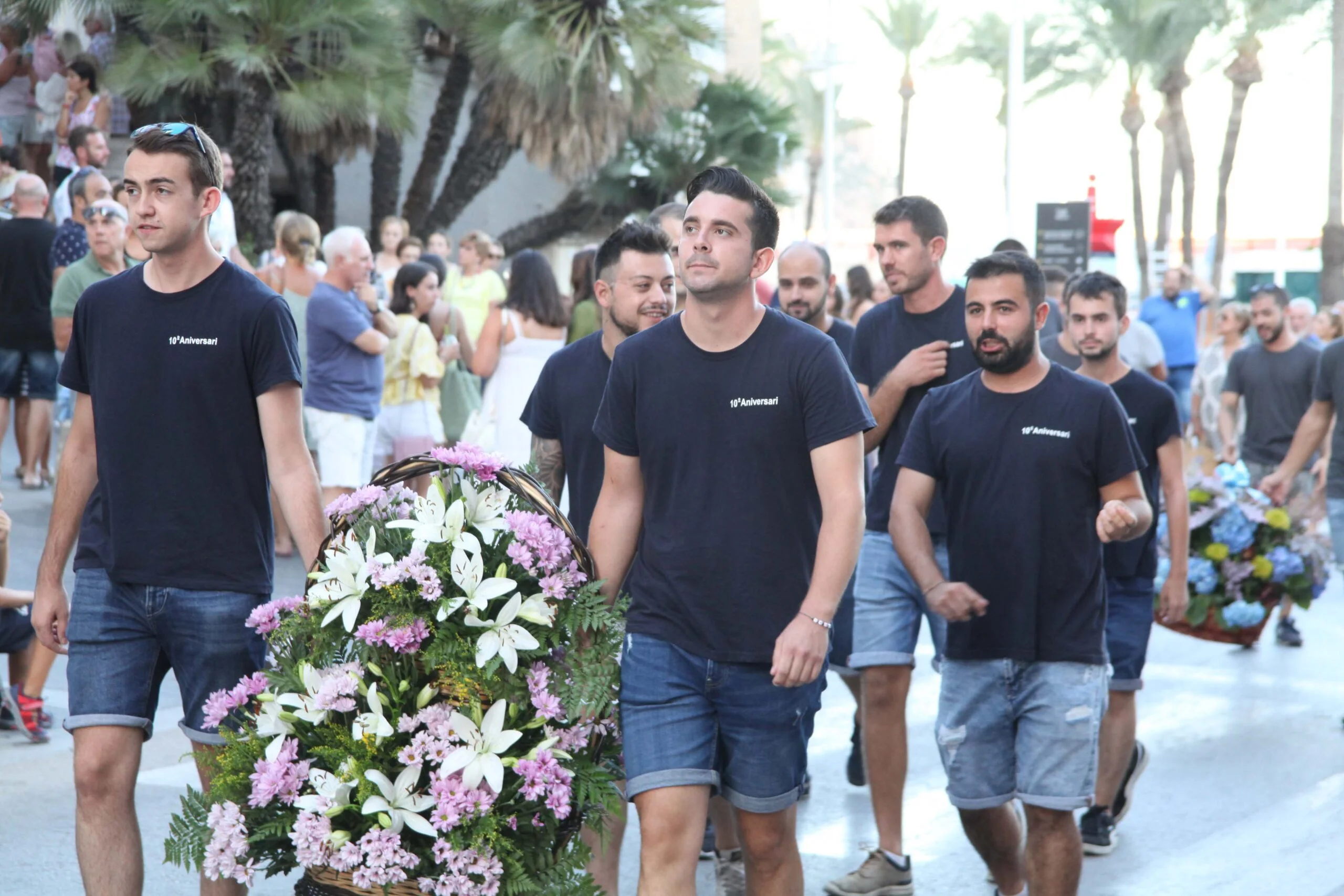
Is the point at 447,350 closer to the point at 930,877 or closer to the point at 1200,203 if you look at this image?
the point at 930,877

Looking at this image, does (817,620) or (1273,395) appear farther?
(1273,395)

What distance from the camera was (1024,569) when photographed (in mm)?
4609

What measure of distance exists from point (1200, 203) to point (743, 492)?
265 ft

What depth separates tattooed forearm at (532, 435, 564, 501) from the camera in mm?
5023

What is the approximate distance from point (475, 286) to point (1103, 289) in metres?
7.41

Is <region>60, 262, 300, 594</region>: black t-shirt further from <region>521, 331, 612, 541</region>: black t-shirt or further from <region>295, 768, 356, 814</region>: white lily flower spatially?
<region>521, 331, 612, 541</region>: black t-shirt

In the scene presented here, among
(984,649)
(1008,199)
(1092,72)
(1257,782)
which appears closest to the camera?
(984,649)

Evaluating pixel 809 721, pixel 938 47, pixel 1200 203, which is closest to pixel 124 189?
pixel 809 721

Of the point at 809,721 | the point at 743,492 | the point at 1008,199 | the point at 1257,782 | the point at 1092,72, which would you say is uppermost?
the point at 1092,72

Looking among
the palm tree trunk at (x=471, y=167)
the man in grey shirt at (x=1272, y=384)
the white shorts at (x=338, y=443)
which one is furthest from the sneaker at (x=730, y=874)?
the palm tree trunk at (x=471, y=167)

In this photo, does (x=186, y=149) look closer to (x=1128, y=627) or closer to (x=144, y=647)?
(x=144, y=647)

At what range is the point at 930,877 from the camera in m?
5.57

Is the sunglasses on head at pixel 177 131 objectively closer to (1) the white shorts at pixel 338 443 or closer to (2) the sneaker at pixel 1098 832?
(2) the sneaker at pixel 1098 832

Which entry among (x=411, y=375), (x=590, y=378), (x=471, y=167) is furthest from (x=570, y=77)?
(x=590, y=378)
